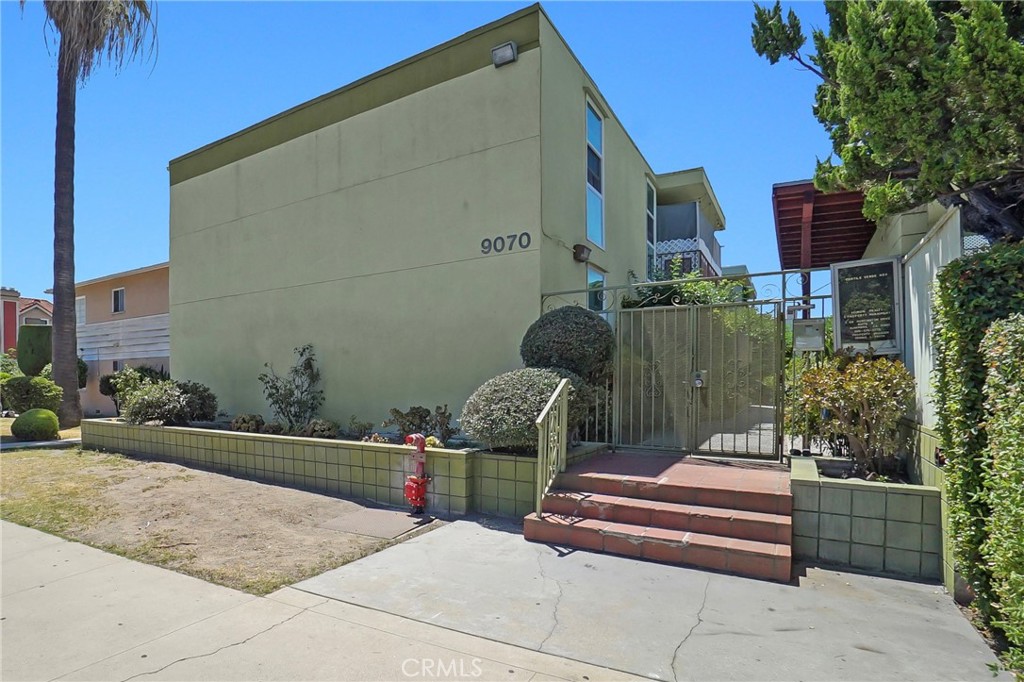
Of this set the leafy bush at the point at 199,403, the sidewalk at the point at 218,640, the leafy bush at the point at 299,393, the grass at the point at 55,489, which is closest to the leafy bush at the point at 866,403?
the sidewalk at the point at 218,640

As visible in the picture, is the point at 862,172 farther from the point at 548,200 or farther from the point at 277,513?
the point at 277,513

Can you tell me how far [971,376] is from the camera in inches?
139

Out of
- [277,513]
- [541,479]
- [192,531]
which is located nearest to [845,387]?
[541,479]

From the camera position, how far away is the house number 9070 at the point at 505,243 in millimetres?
8000

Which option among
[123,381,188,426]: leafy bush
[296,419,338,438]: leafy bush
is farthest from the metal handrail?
[123,381,188,426]: leafy bush

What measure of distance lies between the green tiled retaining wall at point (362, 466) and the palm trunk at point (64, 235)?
771 cm

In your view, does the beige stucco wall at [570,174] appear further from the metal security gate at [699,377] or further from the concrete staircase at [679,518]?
the concrete staircase at [679,518]

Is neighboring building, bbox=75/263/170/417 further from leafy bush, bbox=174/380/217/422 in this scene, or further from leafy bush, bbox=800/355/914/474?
leafy bush, bbox=800/355/914/474

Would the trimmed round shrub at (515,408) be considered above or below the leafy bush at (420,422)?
above

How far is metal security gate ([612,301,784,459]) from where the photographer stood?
21.8 feet

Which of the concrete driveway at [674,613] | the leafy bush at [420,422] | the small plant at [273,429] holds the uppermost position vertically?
the leafy bush at [420,422]

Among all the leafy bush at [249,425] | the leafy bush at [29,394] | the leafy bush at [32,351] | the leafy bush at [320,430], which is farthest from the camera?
the leafy bush at [32,351]

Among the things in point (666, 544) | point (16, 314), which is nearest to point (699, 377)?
point (666, 544)

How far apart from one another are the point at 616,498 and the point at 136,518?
18.4 ft
